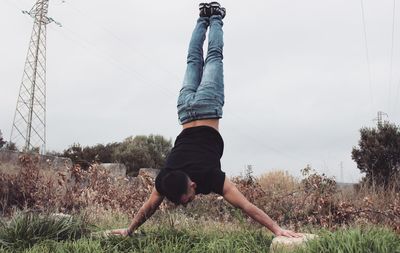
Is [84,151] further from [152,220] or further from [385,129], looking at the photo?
[152,220]

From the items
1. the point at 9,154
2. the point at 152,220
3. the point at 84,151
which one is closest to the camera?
the point at 152,220

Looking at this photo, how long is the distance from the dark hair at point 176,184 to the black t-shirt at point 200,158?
6.1 inches

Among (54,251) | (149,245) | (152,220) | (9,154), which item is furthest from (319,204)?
(9,154)

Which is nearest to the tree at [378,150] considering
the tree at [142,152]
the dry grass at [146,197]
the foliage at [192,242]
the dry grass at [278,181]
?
the dry grass at [278,181]

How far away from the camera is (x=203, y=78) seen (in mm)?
6227

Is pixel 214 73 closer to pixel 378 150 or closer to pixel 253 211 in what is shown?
pixel 253 211

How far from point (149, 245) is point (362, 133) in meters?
14.1

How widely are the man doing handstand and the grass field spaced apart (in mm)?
288

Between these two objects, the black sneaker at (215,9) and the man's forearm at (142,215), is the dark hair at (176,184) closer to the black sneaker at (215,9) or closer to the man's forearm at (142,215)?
the man's forearm at (142,215)

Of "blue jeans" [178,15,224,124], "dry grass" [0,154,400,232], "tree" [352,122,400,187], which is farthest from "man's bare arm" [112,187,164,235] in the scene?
"tree" [352,122,400,187]

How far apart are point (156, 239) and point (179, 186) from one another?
0.77m

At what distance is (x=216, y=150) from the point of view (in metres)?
5.96

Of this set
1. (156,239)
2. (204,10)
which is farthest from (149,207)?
(204,10)

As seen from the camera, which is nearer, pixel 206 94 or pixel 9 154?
pixel 206 94
